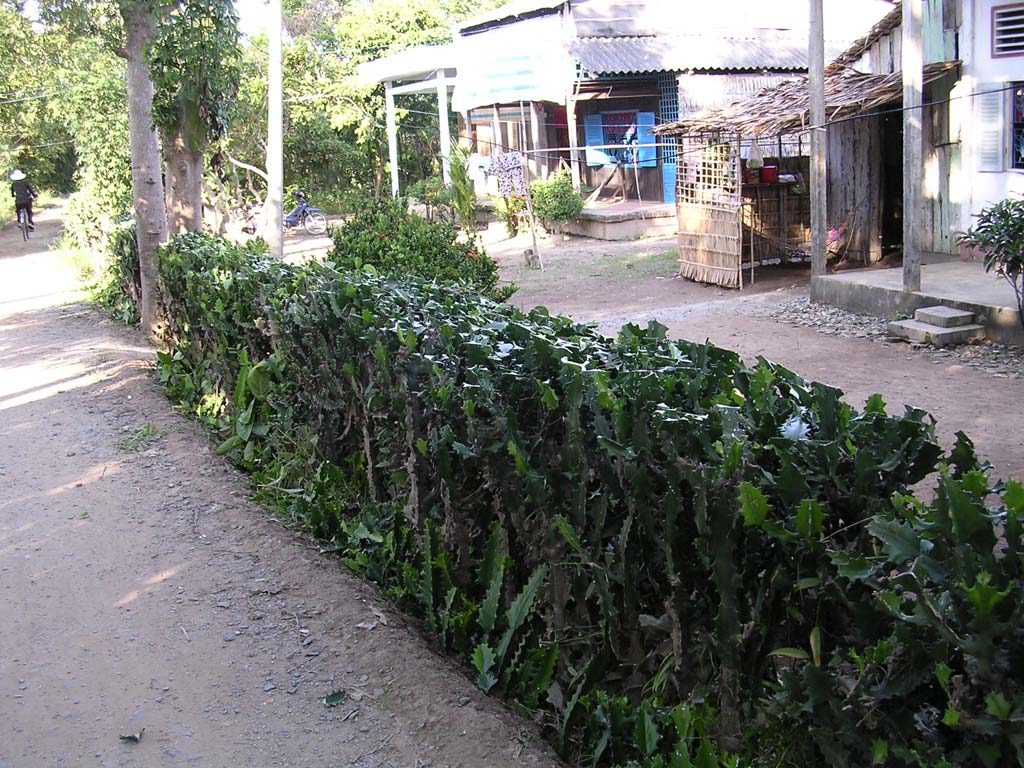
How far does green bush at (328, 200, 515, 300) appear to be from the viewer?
10914 mm

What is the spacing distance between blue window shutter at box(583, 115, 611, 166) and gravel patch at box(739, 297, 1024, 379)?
1250 centimetres

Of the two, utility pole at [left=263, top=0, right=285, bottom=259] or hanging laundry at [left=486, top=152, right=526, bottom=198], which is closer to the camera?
utility pole at [left=263, top=0, right=285, bottom=259]

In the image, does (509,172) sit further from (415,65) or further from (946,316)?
(946,316)

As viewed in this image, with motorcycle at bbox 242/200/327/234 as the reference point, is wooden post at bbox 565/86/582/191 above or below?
above

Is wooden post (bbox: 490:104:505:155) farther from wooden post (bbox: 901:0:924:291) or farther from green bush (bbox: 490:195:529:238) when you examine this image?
wooden post (bbox: 901:0:924:291)

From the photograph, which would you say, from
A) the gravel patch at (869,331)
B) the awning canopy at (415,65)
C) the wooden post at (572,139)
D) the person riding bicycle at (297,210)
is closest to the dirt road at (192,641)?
the gravel patch at (869,331)

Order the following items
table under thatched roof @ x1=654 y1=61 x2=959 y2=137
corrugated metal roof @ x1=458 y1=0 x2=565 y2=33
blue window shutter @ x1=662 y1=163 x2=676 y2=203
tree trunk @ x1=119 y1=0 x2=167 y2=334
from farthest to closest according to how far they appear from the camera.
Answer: blue window shutter @ x1=662 y1=163 x2=676 y2=203 → corrugated metal roof @ x1=458 y1=0 x2=565 y2=33 → table under thatched roof @ x1=654 y1=61 x2=959 y2=137 → tree trunk @ x1=119 y1=0 x2=167 y2=334

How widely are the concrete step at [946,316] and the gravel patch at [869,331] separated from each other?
0.25 m

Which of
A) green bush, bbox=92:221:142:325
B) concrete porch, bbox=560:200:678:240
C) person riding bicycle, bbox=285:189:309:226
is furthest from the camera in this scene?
person riding bicycle, bbox=285:189:309:226

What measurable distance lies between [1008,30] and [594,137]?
1358 centimetres

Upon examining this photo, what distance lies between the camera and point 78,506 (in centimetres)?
645

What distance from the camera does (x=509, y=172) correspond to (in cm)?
2038

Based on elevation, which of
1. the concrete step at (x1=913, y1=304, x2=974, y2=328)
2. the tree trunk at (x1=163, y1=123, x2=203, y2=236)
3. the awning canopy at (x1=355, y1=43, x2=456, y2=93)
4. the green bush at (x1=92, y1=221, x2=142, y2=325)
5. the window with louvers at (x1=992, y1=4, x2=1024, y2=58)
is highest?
the awning canopy at (x1=355, y1=43, x2=456, y2=93)

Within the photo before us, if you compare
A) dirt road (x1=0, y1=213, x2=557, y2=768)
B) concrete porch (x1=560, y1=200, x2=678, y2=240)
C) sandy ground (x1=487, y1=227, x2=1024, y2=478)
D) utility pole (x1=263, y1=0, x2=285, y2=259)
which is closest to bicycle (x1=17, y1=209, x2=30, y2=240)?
sandy ground (x1=487, y1=227, x2=1024, y2=478)
